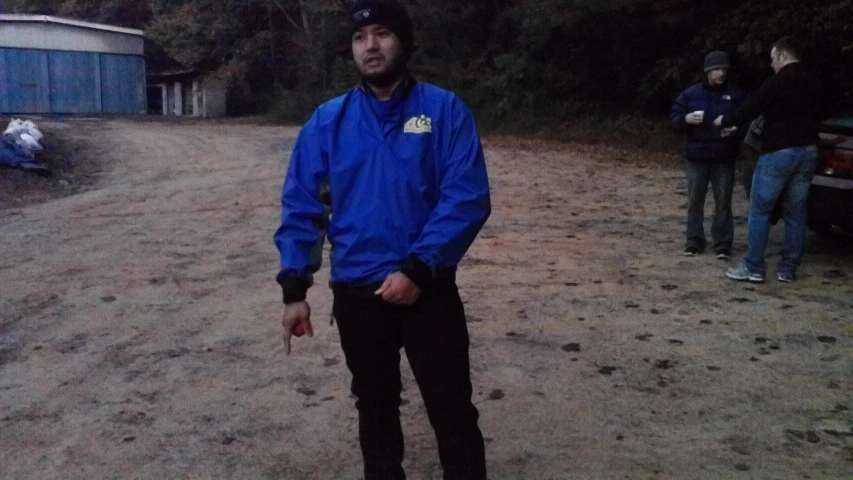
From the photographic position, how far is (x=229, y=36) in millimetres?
37156

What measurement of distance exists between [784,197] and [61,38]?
35423mm

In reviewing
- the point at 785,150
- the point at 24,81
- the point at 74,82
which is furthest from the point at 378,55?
the point at 74,82

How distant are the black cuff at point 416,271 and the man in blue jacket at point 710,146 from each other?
495cm

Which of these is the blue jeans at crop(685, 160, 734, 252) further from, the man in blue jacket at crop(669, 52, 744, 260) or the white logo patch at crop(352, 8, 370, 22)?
the white logo patch at crop(352, 8, 370, 22)

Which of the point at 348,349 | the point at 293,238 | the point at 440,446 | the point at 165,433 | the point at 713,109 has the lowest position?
the point at 165,433

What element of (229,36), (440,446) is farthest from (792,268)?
(229,36)

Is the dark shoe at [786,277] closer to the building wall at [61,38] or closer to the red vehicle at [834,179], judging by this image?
the red vehicle at [834,179]

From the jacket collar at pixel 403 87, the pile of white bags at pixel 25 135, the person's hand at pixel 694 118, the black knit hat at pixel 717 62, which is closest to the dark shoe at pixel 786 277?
the person's hand at pixel 694 118

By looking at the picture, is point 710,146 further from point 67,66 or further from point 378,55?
point 67,66

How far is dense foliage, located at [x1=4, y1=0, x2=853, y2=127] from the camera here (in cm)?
1579

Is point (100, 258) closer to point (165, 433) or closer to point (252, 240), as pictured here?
point (252, 240)

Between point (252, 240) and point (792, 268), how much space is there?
500 cm

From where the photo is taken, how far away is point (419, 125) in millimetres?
2691

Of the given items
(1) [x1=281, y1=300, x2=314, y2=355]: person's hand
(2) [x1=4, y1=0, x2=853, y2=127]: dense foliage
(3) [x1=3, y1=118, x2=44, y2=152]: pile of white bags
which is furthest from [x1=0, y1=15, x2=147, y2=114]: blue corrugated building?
(1) [x1=281, y1=300, x2=314, y2=355]: person's hand
